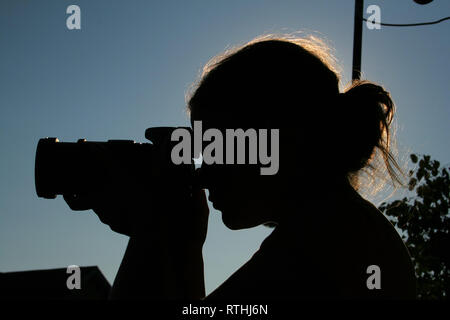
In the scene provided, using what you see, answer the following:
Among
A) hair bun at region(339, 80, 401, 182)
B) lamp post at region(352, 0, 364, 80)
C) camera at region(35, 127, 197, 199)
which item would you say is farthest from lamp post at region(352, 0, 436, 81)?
camera at region(35, 127, 197, 199)

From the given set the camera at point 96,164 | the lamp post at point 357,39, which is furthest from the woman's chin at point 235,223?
the lamp post at point 357,39

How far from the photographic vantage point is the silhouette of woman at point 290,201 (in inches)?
40.6

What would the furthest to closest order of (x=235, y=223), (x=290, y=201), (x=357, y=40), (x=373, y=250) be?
(x=357, y=40)
(x=235, y=223)
(x=290, y=201)
(x=373, y=250)

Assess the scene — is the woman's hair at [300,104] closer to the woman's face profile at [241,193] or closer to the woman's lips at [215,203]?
the woman's face profile at [241,193]

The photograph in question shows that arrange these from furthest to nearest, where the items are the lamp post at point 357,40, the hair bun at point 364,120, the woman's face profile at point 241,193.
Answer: the lamp post at point 357,40 < the hair bun at point 364,120 < the woman's face profile at point 241,193

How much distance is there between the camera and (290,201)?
1316 millimetres

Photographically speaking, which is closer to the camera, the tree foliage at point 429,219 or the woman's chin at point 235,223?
the woman's chin at point 235,223

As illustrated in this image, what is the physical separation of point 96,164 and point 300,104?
71cm

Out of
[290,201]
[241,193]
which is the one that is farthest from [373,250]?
[241,193]

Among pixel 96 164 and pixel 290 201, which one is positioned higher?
pixel 96 164

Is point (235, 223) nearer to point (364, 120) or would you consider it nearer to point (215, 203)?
point (215, 203)

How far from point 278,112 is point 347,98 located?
0.27 m

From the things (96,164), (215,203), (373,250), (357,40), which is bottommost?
(373,250)

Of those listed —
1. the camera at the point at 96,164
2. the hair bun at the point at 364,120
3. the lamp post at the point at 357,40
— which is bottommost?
the camera at the point at 96,164
